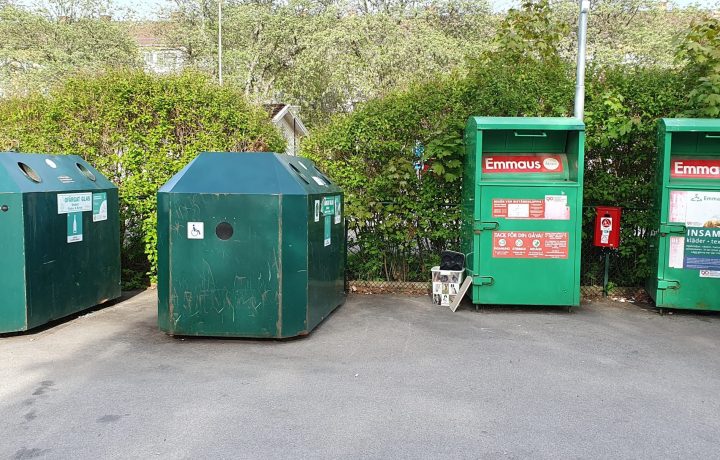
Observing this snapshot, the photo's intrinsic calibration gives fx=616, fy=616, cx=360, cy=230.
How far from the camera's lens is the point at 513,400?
4.25 metres

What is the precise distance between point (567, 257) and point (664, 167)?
1.42 metres

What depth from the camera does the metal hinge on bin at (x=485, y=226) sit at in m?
6.74

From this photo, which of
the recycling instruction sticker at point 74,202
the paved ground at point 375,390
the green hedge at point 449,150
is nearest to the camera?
the paved ground at point 375,390

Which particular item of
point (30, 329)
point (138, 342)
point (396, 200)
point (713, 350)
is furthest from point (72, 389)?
point (713, 350)

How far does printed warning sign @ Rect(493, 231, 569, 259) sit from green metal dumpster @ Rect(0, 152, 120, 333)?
4332 millimetres

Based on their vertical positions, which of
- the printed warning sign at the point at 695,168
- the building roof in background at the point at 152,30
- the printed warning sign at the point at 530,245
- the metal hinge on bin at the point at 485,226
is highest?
the building roof in background at the point at 152,30

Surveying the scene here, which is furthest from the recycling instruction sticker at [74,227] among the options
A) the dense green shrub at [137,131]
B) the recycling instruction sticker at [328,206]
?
the recycling instruction sticker at [328,206]

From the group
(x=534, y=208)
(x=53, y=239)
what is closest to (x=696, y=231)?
(x=534, y=208)

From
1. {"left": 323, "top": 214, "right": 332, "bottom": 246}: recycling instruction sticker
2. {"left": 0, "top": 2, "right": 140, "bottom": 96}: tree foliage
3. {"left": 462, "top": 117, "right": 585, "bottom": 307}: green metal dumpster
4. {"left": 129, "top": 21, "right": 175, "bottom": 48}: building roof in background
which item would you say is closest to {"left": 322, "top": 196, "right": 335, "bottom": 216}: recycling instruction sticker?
{"left": 323, "top": 214, "right": 332, "bottom": 246}: recycling instruction sticker

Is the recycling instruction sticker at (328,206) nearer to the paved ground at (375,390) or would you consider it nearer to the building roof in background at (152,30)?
the paved ground at (375,390)

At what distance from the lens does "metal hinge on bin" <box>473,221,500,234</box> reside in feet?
22.1

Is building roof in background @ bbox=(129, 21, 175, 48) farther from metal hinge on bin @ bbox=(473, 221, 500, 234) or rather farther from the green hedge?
metal hinge on bin @ bbox=(473, 221, 500, 234)

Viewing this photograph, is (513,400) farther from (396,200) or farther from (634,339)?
(396,200)

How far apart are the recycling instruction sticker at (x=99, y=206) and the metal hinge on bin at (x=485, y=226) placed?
13.4ft
